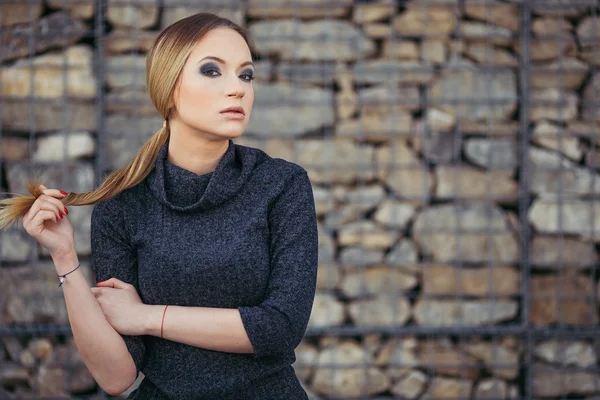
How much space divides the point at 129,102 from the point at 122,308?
2397 mm

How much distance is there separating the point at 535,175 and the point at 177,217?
101 inches

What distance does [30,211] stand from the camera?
1.54m

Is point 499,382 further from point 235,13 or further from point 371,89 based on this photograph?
point 235,13

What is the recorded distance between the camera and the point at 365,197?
3.85m

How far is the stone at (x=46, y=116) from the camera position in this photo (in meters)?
3.86

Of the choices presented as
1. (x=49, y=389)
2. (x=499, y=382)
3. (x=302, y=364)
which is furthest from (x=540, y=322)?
(x=49, y=389)

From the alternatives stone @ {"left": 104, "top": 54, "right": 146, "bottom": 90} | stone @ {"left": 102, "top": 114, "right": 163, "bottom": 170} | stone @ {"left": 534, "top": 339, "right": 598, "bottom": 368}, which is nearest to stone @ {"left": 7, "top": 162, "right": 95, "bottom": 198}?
stone @ {"left": 102, "top": 114, "right": 163, "bottom": 170}

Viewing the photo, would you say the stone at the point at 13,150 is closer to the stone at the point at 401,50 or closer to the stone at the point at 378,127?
the stone at the point at 378,127

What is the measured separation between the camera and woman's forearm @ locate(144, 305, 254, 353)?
1561 mm

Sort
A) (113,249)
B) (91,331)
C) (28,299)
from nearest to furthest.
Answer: (91,331), (113,249), (28,299)

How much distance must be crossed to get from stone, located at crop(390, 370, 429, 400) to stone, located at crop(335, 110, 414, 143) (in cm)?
107

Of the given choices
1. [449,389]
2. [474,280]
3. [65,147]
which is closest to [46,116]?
[65,147]

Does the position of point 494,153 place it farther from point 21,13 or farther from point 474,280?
point 21,13

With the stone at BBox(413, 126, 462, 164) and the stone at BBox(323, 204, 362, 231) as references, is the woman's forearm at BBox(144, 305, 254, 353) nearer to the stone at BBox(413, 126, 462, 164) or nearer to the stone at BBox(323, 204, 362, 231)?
the stone at BBox(323, 204, 362, 231)
